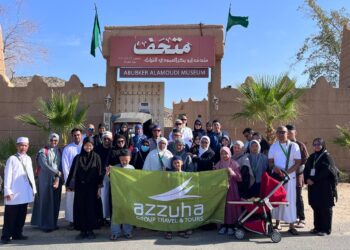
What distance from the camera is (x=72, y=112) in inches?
406

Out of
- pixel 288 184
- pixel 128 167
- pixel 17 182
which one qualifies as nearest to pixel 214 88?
pixel 288 184

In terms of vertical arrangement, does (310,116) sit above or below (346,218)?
above

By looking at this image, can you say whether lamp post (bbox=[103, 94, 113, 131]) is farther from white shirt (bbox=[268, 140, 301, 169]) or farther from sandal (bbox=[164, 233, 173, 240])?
white shirt (bbox=[268, 140, 301, 169])

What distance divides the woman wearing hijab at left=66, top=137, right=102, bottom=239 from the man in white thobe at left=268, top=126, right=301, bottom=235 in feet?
9.79

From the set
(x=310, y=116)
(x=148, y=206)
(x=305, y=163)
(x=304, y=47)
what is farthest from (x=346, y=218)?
(x=304, y=47)

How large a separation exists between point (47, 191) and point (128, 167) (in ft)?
5.27

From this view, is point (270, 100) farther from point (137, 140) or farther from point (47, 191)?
point (47, 191)

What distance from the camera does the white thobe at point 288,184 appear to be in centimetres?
663

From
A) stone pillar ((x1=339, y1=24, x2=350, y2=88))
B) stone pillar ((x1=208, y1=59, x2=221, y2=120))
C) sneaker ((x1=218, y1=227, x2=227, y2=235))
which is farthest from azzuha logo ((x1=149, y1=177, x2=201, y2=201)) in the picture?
stone pillar ((x1=339, y1=24, x2=350, y2=88))

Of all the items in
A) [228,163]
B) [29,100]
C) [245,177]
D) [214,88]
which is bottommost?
[245,177]

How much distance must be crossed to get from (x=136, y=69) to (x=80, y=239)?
23.6 ft

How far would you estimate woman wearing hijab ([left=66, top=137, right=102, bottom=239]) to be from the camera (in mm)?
6393

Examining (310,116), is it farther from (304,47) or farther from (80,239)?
(304,47)

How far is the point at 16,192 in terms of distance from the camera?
632 cm
